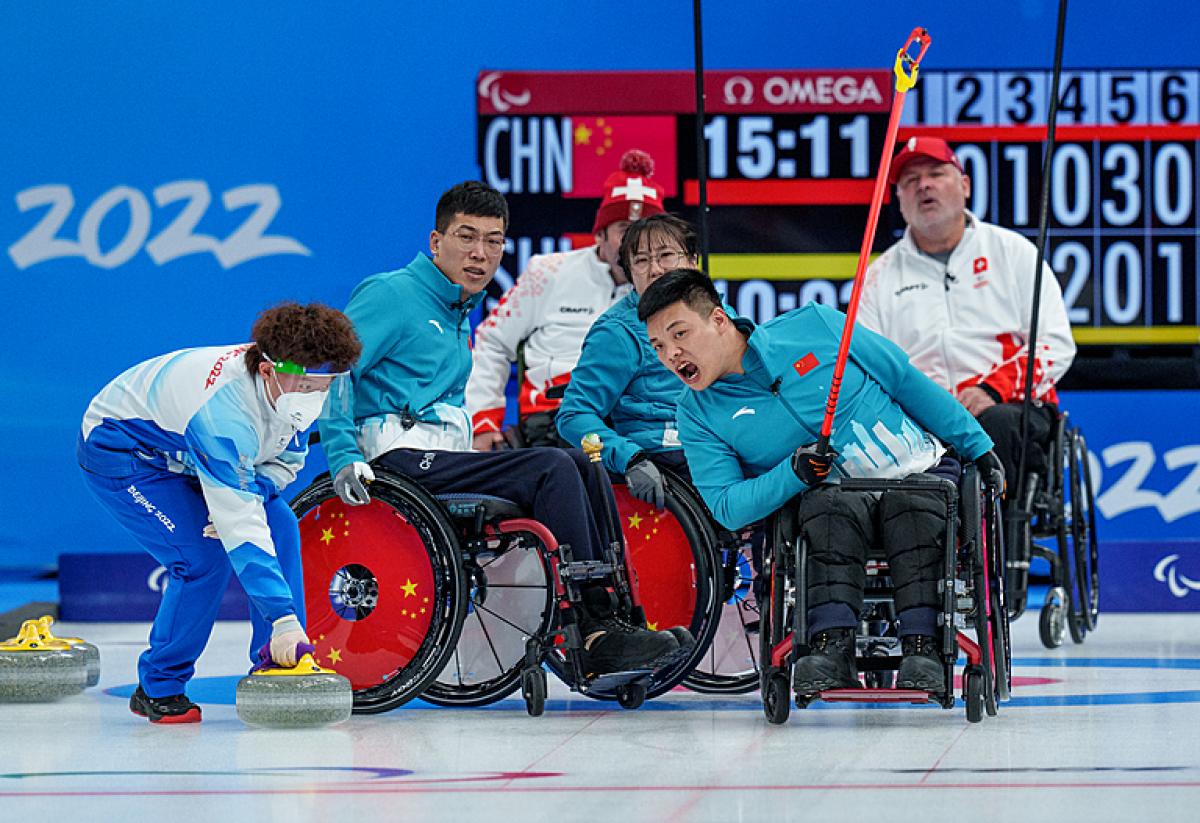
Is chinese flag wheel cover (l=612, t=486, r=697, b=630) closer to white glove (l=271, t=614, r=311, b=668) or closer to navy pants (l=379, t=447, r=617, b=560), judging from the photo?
navy pants (l=379, t=447, r=617, b=560)

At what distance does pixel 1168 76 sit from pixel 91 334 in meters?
3.88

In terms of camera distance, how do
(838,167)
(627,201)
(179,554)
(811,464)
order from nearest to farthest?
(811,464)
(179,554)
(627,201)
(838,167)

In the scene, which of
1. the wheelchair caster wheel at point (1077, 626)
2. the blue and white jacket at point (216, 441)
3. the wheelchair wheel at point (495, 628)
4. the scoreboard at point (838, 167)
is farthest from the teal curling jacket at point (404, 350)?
the scoreboard at point (838, 167)

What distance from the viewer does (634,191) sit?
17.6 feet

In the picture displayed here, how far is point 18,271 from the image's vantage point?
725cm

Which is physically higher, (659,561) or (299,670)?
(659,561)

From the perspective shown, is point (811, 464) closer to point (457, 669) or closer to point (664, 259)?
point (664, 259)

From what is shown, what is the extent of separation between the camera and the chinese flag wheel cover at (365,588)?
4.18m

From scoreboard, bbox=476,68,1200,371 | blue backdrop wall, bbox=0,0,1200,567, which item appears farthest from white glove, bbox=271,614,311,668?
blue backdrop wall, bbox=0,0,1200,567

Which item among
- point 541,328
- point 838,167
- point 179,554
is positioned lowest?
point 179,554

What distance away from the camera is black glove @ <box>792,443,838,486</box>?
3.73 m

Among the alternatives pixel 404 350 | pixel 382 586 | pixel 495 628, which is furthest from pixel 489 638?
pixel 404 350

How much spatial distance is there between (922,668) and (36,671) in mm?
2031

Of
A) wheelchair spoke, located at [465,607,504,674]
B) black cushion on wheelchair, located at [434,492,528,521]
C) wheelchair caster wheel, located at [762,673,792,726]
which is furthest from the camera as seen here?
wheelchair spoke, located at [465,607,504,674]
